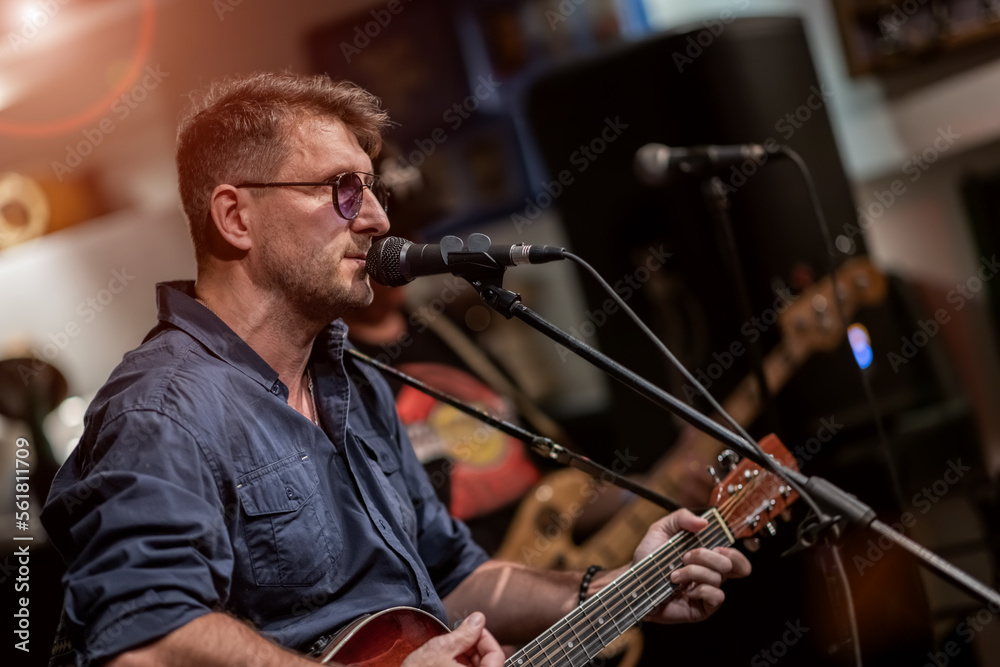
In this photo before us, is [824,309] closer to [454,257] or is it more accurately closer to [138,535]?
[454,257]

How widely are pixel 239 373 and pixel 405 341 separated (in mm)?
1564

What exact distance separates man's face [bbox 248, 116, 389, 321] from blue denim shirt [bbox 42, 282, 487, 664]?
163mm

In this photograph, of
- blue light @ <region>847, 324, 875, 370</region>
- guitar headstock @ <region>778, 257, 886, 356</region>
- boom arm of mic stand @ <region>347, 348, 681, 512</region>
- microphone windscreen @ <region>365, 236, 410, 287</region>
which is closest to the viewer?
microphone windscreen @ <region>365, 236, 410, 287</region>

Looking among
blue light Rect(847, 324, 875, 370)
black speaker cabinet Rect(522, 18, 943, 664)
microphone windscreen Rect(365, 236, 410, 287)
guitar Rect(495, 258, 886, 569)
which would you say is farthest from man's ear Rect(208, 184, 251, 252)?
blue light Rect(847, 324, 875, 370)

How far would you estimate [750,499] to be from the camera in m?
1.96

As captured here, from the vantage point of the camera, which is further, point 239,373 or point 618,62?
point 618,62

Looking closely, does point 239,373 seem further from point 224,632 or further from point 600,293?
point 600,293

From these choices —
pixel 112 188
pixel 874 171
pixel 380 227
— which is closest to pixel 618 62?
pixel 874 171

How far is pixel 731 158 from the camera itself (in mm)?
2531

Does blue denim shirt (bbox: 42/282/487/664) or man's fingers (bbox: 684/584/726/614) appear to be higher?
blue denim shirt (bbox: 42/282/487/664)

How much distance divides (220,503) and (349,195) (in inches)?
27.4

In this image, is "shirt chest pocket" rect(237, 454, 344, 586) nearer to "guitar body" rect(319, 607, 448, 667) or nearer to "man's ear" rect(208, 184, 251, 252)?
"guitar body" rect(319, 607, 448, 667)

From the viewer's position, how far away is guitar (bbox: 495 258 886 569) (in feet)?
9.93

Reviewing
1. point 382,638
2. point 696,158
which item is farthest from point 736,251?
point 382,638
